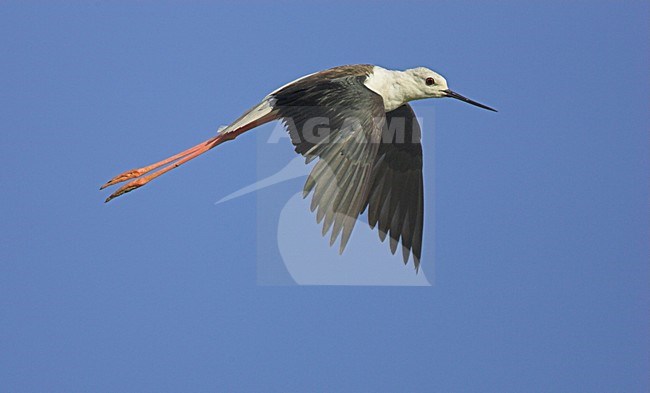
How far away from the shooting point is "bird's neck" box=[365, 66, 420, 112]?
832cm

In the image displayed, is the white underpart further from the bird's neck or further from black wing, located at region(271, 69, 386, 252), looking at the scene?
the bird's neck

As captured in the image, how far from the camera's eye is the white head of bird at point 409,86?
8.39 metres

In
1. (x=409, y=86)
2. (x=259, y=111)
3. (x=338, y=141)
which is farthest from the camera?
(x=409, y=86)

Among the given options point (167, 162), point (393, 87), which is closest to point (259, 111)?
point (393, 87)

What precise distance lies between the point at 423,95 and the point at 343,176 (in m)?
1.56

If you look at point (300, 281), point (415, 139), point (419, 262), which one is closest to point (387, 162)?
point (415, 139)

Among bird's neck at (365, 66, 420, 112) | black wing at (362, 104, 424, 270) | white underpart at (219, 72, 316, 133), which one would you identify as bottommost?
black wing at (362, 104, 424, 270)

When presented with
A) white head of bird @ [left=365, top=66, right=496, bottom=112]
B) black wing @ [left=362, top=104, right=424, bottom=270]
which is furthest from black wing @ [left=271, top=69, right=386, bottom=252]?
black wing @ [left=362, top=104, right=424, bottom=270]

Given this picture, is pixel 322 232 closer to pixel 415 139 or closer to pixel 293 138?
pixel 293 138

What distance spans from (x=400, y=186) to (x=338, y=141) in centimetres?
183

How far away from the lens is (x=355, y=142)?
7.44 m

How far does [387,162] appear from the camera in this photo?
30.2ft

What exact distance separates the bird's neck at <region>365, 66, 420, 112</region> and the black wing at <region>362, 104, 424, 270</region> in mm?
418

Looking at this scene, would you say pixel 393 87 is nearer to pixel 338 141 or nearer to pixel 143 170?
pixel 338 141
